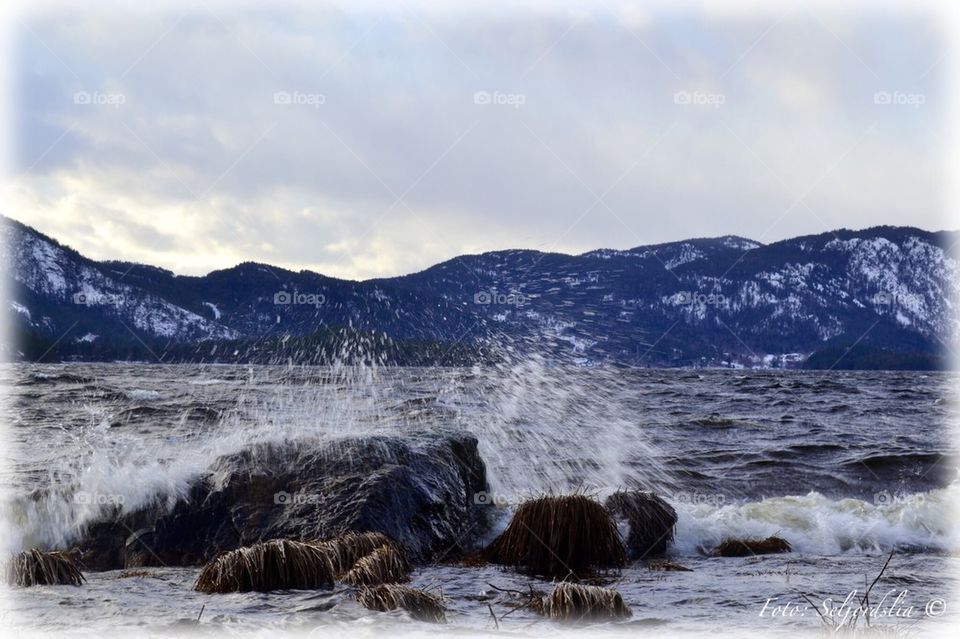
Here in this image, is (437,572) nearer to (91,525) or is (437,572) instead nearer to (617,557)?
(617,557)

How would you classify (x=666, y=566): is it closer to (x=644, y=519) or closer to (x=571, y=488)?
(x=644, y=519)

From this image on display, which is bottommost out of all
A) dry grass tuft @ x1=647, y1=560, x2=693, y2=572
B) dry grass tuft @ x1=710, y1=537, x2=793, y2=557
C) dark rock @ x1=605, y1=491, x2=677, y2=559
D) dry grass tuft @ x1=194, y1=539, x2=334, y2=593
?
dry grass tuft @ x1=710, y1=537, x2=793, y2=557

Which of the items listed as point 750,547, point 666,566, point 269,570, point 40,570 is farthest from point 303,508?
point 750,547

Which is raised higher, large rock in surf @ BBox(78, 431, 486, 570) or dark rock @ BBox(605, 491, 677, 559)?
large rock in surf @ BBox(78, 431, 486, 570)

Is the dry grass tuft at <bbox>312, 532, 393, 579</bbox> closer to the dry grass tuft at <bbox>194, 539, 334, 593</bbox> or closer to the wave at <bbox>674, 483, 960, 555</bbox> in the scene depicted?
the dry grass tuft at <bbox>194, 539, 334, 593</bbox>

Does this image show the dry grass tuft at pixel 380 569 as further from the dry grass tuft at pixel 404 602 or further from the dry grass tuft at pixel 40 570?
the dry grass tuft at pixel 40 570

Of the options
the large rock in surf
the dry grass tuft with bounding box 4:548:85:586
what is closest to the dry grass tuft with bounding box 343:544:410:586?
the large rock in surf

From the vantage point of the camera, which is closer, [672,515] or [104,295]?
[672,515]

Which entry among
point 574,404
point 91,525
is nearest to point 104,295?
point 574,404
